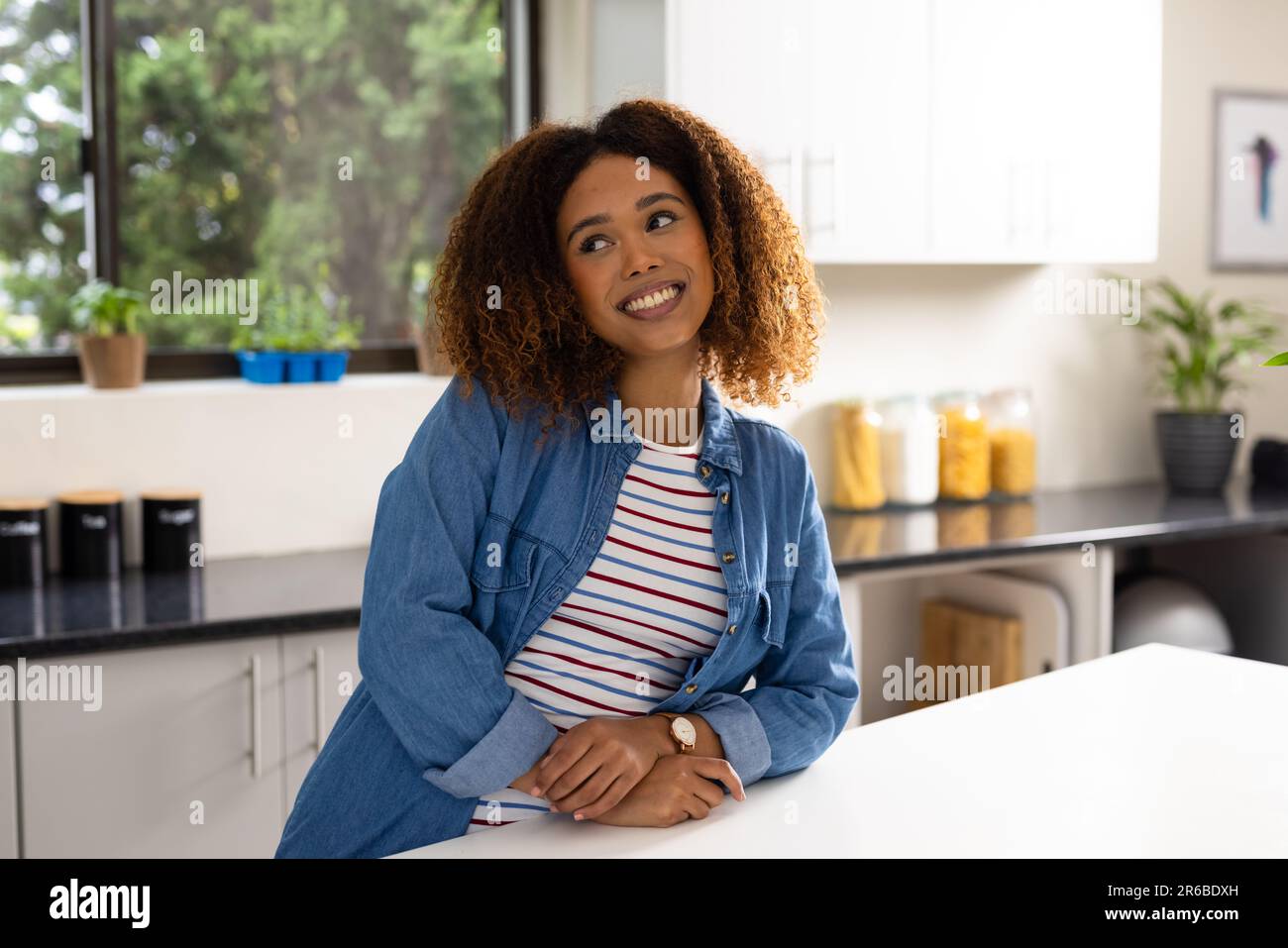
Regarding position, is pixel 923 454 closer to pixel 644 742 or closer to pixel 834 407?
pixel 834 407

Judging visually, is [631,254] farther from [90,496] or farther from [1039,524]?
[1039,524]

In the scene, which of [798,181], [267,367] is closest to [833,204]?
[798,181]

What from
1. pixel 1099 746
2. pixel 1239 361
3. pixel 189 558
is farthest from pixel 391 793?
pixel 1239 361

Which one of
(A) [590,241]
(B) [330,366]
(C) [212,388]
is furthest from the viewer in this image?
(B) [330,366]

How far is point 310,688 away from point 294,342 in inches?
31.7

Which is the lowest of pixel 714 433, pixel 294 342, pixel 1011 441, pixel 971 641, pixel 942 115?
pixel 971 641

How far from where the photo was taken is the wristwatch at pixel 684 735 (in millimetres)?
1269

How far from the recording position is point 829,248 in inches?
109

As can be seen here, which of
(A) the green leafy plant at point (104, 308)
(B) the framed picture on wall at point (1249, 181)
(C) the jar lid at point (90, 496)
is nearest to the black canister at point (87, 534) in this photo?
(C) the jar lid at point (90, 496)

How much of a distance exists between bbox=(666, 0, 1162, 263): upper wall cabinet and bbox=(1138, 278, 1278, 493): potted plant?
0.37m

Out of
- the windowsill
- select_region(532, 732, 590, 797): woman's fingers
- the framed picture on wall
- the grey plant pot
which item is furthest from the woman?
the framed picture on wall

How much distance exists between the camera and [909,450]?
3.10 metres
